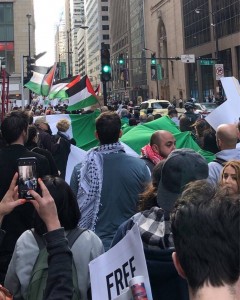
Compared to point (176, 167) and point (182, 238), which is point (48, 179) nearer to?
point (176, 167)

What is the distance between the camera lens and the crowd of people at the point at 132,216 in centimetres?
163

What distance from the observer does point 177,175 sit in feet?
8.55

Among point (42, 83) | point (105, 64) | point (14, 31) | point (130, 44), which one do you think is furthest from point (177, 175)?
point (130, 44)

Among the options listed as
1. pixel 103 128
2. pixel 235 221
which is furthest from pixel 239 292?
pixel 103 128

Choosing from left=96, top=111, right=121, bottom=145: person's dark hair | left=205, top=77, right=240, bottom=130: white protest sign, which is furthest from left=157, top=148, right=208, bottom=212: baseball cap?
left=205, top=77, right=240, bottom=130: white protest sign

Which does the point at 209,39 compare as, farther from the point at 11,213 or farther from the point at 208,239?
the point at 208,239

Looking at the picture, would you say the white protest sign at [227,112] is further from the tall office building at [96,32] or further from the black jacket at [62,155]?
the tall office building at [96,32]

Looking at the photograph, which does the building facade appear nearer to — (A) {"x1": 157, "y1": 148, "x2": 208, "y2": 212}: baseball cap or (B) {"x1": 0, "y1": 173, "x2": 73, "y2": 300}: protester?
(A) {"x1": 157, "y1": 148, "x2": 208, "y2": 212}: baseball cap

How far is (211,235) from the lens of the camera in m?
1.63

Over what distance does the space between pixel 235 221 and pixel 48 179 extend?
1.48m

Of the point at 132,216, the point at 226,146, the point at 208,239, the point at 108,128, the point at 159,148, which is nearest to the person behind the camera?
the point at 208,239

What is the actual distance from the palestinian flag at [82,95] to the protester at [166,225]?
441 inches

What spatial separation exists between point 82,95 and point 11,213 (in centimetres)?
1044

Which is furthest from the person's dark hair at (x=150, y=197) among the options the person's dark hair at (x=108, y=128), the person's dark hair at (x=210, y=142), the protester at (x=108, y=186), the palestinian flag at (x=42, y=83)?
the palestinian flag at (x=42, y=83)
